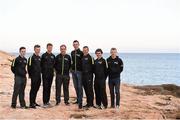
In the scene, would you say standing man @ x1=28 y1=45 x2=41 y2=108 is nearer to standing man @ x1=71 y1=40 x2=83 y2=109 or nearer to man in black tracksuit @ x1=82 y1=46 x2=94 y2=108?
standing man @ x1=71 y1=40 x2=83 y2=109

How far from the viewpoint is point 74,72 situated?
13.5 m

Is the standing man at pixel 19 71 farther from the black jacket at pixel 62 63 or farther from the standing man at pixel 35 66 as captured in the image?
the black jacket at pixel 62 63

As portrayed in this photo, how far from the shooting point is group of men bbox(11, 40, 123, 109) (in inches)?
516

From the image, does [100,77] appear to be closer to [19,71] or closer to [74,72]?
[74,72]

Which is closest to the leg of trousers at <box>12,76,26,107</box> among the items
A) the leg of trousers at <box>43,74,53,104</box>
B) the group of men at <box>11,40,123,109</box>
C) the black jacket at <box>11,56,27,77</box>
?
the group of men at <box>11,40,123,109</box>

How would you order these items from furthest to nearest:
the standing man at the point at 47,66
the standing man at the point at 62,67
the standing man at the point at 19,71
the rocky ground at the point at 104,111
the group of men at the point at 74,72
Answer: the standing man at the point at 62,67
the standing man at the point at 47,66
the group of men at the point at 74,72
the standing man at the point at 19,71
the rocky ground at the point at 104,111

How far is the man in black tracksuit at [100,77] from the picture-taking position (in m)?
13.2

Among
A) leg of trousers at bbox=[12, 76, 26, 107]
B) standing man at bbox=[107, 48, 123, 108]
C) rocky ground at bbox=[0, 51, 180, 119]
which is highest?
standing man at bbox=[107, 48, 123, 108]

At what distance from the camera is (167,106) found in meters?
15.2

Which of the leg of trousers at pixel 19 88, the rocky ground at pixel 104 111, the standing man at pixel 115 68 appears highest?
the standing man at pixel 115 68

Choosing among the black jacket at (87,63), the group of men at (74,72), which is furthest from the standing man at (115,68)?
the black jacket at (87,63)

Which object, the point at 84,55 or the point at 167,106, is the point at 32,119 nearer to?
the point at 84,55

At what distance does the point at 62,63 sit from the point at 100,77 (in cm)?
141

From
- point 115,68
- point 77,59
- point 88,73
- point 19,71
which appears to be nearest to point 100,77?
point 88,73
